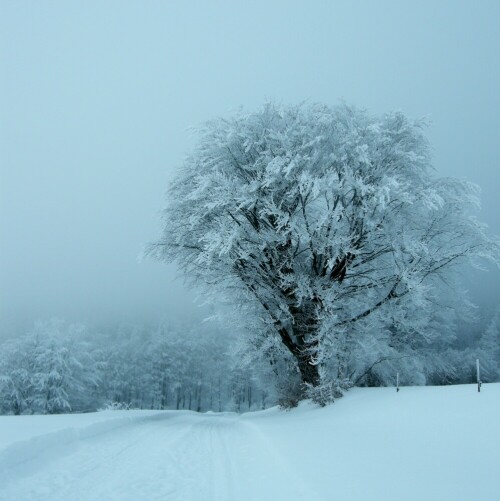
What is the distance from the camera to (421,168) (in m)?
14.4

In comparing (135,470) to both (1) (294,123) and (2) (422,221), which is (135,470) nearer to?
(1) (294,123)

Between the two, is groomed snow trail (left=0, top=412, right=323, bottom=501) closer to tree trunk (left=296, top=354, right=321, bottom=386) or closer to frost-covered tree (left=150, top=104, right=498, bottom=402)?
tree trunk (left=296, top=354, right=321, bottom=386)

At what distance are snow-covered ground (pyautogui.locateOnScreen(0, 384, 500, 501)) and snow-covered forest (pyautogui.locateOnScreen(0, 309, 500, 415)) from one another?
574cm

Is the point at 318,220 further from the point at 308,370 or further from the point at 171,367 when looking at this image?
the point at 171,367

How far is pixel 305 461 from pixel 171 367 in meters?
54.6

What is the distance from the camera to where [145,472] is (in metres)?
6.05

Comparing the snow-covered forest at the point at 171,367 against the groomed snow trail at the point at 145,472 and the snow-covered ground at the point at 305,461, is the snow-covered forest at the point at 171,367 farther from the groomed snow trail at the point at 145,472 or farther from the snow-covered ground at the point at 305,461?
the groomed snow trail at the point at 145,472

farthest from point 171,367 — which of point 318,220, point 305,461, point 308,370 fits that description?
point 305,461

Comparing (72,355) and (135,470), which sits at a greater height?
(135,470)

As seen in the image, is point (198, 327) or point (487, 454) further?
point (198, 327)

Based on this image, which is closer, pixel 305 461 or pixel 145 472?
pixel 145 472

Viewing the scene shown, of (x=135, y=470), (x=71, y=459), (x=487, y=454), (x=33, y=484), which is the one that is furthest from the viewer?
(x=71, y=459)

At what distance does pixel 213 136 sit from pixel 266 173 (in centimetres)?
273

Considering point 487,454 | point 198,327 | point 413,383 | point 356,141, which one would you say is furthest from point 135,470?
point 198,327
